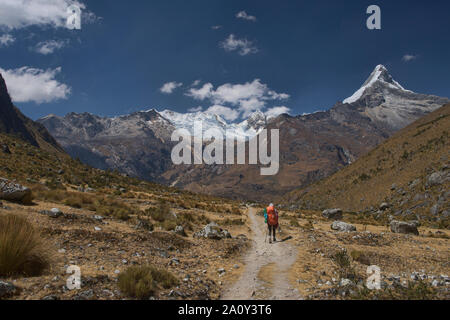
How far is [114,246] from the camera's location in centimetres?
1116

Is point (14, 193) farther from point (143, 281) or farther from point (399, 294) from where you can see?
point (399, 294)

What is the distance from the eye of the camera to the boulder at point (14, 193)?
15.2 m

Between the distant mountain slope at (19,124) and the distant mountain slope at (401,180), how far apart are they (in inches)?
5186

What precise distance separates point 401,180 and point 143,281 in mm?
59558

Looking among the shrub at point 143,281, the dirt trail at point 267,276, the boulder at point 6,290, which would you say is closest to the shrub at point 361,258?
the dirt trail at point 267,276

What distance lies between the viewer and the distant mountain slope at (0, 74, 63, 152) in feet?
459

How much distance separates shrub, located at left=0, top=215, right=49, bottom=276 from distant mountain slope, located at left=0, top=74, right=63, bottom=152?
150m

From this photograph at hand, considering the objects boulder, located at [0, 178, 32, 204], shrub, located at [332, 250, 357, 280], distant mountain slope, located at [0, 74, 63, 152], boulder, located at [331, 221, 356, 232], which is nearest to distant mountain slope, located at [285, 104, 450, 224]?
boulder, located at [331, 221, 356, 232]

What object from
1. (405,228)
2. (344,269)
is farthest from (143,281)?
(405,228)

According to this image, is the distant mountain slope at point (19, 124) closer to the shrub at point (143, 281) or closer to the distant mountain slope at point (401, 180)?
the distant mountain slope at point (401, 180)

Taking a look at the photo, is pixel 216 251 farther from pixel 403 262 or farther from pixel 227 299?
pixel 403 262
